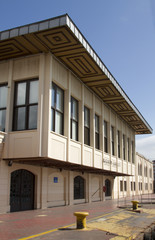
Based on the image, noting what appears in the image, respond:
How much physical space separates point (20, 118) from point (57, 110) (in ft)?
8.47

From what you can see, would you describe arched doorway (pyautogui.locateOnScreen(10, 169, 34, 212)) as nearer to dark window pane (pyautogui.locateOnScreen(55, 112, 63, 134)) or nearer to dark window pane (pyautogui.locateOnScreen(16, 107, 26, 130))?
dark window pane (pyautogui.locateOnScreen(16, 107, 26, 130))

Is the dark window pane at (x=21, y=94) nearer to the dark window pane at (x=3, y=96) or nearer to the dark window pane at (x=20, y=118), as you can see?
the dark window pane at (x=20, y=118)

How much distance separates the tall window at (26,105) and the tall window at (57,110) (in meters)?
1.28

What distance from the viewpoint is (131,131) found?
38.9 meters

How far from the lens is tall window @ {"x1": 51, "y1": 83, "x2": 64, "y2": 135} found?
696 inches

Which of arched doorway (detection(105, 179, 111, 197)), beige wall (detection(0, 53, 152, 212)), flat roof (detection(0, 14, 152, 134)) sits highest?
flat roof (detection(0, 14, 152, 134))

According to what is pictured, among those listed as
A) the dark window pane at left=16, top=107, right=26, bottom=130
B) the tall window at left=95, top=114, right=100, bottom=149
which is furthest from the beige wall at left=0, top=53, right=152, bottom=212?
the tall window at left=95, top=114, right=100, bottom=149

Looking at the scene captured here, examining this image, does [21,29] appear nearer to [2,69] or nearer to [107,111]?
[2,69]

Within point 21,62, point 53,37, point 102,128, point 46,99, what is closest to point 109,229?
point 46,99

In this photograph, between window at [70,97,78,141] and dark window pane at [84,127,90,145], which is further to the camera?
dark window pane at [84,127,90,145]

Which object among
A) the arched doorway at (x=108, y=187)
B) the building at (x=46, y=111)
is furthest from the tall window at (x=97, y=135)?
the arched doorway at (x=108, y=187)

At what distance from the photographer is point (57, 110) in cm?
1831

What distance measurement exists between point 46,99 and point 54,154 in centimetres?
336

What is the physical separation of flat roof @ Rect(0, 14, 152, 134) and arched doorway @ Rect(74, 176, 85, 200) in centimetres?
827
